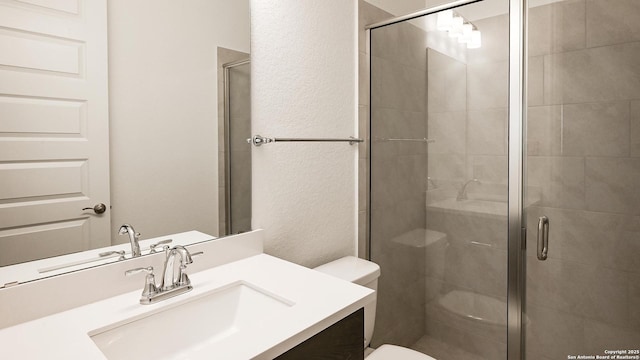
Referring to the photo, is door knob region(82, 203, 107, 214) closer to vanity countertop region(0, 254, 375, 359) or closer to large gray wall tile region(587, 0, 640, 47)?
vanity countertop region(0, 254, 375, 359)

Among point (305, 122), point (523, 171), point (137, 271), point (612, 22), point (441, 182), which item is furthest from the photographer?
point (441, 182)

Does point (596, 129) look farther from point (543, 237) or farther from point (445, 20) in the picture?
point (445, 20)

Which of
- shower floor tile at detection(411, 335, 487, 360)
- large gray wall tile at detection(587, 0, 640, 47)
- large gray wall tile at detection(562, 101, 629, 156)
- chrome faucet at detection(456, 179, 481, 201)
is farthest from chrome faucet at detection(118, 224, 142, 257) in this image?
large gray wall tile at detection(587, 0, 640, 47)

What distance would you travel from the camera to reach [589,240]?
151 cm

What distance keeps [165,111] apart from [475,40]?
4.28 feet

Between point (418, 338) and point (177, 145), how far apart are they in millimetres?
1508

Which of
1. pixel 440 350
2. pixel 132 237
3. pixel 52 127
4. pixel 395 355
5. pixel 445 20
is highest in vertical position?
pixel 445 20

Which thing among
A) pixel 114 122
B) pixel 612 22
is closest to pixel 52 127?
pixel 114 122

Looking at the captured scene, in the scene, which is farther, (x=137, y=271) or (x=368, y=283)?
(x=368, y=283)

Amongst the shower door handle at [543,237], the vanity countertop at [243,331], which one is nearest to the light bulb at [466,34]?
the shower door handle at [543,237]

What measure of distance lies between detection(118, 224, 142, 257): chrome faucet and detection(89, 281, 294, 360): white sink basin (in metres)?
0.20

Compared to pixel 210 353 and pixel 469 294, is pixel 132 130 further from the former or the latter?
pixel 469 294

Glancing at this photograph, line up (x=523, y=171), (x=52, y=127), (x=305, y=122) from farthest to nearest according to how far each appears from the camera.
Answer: (x=305, y=122)
(x=523, y=171)
(x=52, y=127)

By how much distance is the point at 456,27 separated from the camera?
165 cm
